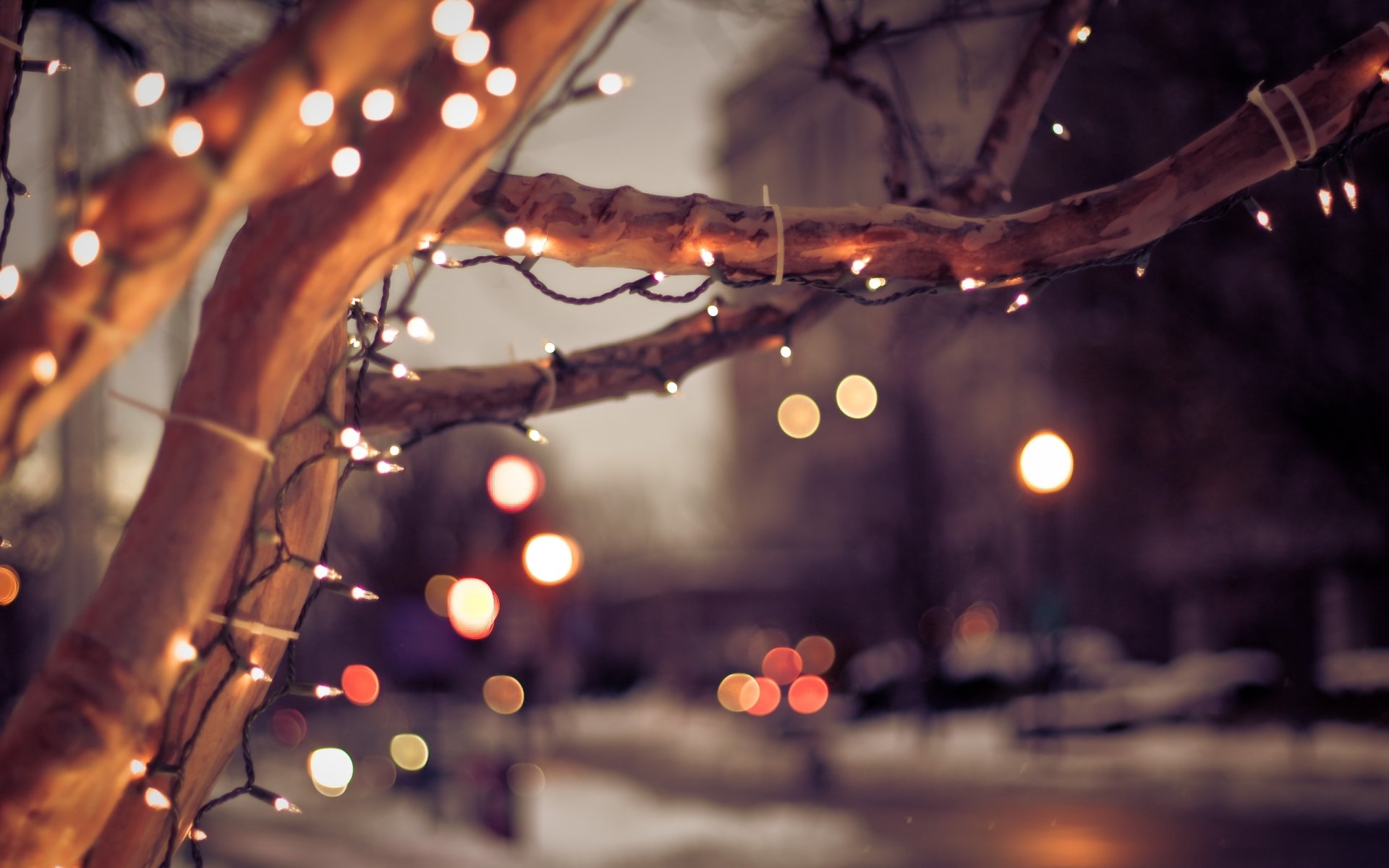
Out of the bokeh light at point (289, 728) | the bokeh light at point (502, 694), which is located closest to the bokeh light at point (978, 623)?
the bokeh light at point (502, 694)

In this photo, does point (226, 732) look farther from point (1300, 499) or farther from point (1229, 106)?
point (1300, 499)

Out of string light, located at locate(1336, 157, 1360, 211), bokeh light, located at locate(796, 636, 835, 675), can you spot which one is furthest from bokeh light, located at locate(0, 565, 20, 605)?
bokeh light, located at locate(796, 636, 835, 675)

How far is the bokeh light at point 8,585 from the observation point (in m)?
17.9

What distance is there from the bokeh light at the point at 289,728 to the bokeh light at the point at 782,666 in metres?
12.7

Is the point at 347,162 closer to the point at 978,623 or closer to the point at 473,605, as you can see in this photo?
the point at 473,605

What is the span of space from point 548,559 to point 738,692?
24341 mm

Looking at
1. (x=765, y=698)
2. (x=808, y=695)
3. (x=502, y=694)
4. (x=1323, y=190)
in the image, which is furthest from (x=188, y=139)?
(x=502, y=694)

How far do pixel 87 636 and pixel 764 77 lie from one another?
23.0 ft

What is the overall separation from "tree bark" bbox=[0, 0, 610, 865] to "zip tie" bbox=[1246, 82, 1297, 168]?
184 centimetres

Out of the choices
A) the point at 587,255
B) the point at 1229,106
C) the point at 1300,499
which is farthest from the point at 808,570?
the point at 587,255

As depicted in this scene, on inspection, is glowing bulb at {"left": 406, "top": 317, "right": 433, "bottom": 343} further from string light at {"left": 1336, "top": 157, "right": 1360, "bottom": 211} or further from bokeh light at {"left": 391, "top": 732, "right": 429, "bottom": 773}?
bokeh light at {"left": 391, "top": 732, "right": 429, "bottom": 773}

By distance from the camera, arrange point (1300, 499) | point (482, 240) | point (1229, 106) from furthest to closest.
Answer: point (1300, 499), point (1229, 106), point (482, 240)

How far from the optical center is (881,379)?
2780cm

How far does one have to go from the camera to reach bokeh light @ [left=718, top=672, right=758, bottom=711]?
35.2 meters
